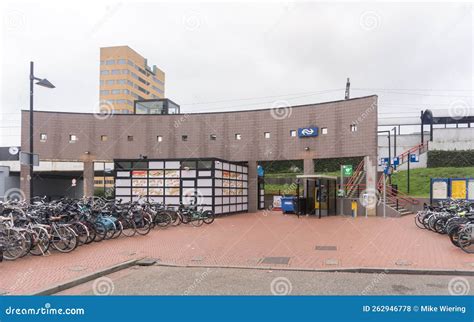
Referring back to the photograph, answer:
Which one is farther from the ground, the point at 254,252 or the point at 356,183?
the point at 356,183

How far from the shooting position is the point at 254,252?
996 centimetres

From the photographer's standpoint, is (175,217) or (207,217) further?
(207,217)

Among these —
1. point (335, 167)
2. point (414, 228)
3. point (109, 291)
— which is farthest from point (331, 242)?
point (335, 167)

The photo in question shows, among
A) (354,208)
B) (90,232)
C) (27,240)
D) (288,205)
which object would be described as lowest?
(288,205)

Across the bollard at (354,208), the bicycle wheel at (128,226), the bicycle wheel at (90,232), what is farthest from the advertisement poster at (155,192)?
the bollard at (354,208)

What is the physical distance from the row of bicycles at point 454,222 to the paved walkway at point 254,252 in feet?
0.89

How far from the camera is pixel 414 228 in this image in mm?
14961
